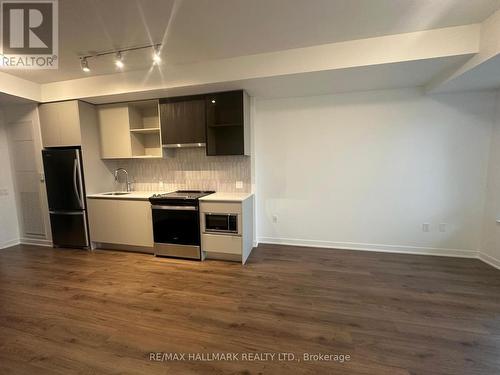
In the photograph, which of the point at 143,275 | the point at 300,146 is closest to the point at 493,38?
the point at 300,146

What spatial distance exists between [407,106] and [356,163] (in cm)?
102

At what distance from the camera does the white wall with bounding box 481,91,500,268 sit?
8.91 feet

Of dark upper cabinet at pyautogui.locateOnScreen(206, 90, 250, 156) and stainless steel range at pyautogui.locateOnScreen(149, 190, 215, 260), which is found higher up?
dark upper cabinet at pyautogui.locateOnScreen(206, 90, 250, 156)

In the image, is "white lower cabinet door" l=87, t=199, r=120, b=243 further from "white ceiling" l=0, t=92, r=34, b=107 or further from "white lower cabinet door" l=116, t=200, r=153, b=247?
"white ceiling" l=0, t=92, r=34, b=107

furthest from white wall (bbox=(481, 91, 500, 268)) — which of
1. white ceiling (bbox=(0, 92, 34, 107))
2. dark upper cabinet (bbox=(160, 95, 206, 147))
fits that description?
white ceiling (bbox=(0, 92, 34, 107))

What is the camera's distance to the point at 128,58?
2.62 m

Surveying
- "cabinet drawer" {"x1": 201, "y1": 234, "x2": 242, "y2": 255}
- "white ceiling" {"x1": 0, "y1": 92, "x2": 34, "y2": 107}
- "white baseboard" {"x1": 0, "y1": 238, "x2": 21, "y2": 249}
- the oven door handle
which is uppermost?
"white ceiling" {"x1": 0, "y1": 92, "x2": 34, "y2": 107}

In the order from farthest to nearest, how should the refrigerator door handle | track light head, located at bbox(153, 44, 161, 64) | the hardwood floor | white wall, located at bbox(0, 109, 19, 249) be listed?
white wall, located at bbox(0, 109, 19, 249) → the refrigerator door handle → track light head, located at bbox(153, 44, 161, 64) → the hardwood floor

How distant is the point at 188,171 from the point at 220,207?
3.78ft

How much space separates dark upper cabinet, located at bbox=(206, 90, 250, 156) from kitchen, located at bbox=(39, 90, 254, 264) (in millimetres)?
14

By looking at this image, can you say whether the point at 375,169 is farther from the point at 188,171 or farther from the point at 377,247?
the point at 188,171

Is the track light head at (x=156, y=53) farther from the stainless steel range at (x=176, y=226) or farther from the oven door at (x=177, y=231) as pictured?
the oven door at (x=177, y=231)

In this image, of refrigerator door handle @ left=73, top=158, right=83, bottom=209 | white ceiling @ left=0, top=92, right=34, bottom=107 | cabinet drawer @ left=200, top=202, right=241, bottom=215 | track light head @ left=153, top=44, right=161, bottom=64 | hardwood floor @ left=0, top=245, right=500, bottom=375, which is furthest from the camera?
refrigerator door handle @ left=73, top=158, right=83, bottom=209

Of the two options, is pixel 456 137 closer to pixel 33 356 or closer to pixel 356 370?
pixel 356 370
